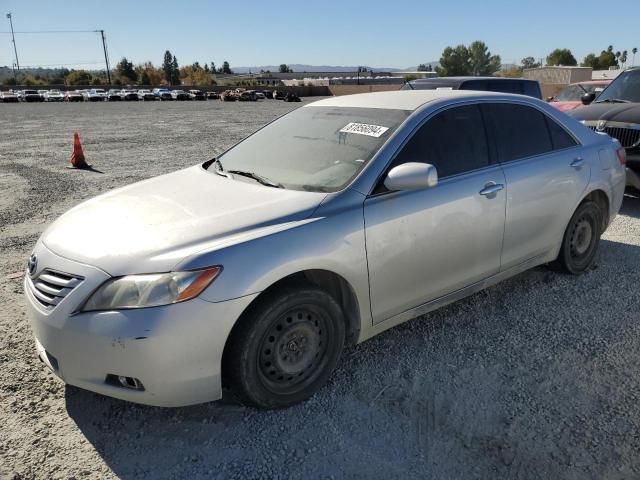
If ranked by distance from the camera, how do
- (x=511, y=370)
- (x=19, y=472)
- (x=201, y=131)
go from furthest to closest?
(x=201, y=131), (x=511, y=370), (x=19, y=472)

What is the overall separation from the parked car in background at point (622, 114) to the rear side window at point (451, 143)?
13.3ft

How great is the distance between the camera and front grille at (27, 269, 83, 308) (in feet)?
8.64

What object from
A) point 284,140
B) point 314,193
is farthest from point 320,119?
point 314,193

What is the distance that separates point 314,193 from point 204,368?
1.17 meters

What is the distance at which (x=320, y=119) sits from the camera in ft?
12.9

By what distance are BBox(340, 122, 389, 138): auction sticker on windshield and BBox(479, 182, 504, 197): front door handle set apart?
0.84 meters

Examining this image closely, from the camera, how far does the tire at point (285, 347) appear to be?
2678mm

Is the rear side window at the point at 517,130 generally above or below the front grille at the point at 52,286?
above

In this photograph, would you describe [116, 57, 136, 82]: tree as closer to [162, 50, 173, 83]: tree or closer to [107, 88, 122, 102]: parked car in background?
[162, 50, 173, 83]: tree

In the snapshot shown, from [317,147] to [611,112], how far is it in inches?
229

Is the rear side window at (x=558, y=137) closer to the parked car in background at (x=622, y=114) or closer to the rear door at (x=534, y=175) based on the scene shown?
the rear door at (x=534, y=175)

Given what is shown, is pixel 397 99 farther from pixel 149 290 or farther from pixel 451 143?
pixel 149 290

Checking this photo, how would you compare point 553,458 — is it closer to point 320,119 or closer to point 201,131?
point 320,119

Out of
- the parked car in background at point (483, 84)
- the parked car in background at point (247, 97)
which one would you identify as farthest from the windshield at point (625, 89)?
the parked car in background at point (247, 97)
